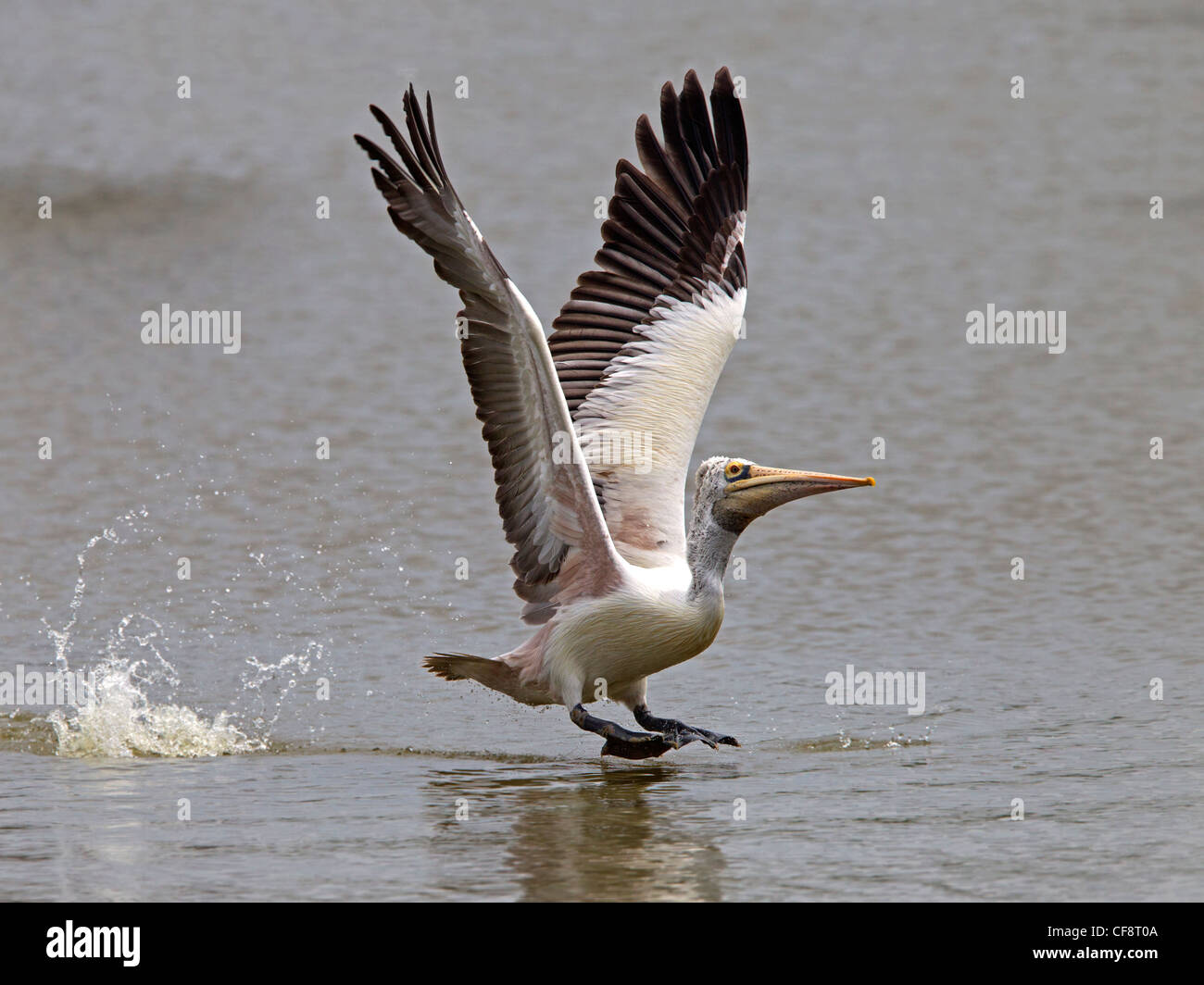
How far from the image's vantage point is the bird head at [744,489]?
21.8 ft

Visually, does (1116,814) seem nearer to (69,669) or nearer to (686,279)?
(686,279)

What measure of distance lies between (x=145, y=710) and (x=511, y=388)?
2033mm

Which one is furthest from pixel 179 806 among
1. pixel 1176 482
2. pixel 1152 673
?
pixel 1176 482

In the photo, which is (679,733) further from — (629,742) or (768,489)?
(768,489)

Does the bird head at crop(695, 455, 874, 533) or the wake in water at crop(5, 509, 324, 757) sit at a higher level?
the bird head at crop(695, 455, 874, 533)

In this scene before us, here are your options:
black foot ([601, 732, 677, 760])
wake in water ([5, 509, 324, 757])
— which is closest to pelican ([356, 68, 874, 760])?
black foot ([601, 732, 677, 760])

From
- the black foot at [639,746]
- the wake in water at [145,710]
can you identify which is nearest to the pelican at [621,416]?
the black foot at [639,746]

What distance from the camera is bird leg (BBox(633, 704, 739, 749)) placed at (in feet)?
21.6

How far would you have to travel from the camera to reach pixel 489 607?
895 cm

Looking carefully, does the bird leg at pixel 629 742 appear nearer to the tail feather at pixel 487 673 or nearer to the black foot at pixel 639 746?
the black foot at pixel 639 746

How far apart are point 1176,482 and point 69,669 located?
20.9 feet

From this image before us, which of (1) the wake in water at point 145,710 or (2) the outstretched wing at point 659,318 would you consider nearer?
(1) the wake in water at point 145,710

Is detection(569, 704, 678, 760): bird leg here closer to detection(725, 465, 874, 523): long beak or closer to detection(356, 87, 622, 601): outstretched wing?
detection(356, 87, 622, 601): outstretched wing

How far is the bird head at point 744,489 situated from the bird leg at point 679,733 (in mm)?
752
